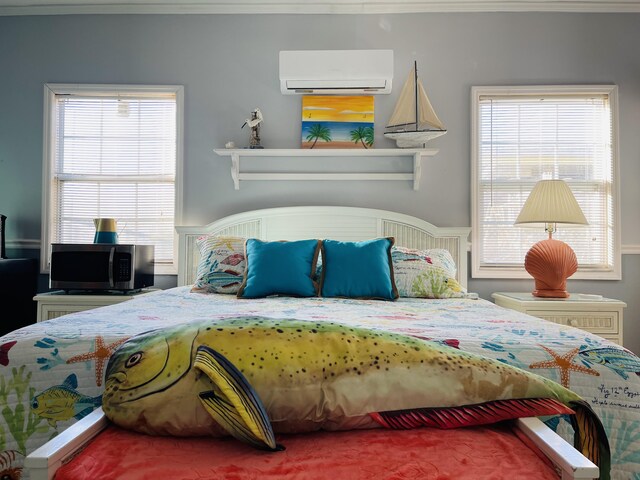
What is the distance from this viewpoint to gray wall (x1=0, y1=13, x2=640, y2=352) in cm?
307

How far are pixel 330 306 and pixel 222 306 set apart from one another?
44cm

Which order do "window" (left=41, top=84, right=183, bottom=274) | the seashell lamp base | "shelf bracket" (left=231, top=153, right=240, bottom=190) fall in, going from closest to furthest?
the seashell lamp base
"shelf bracket" (left=231, top=153, right=240, bottom=190)
"window" (left=41, top=84, right=183, bottom=274)

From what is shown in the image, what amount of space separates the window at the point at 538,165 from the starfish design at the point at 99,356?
2.41 meters

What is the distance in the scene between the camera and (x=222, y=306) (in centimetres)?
191

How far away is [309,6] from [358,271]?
189cm

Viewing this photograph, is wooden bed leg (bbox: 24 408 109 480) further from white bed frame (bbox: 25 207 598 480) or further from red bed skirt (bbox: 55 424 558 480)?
white bed frame (bbox: 25 207 598 480)

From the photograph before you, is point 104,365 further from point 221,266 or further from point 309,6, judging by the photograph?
point 309,6

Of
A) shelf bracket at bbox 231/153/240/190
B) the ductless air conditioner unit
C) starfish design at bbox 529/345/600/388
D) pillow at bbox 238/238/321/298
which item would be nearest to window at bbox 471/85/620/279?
the ductless air conditioner unit

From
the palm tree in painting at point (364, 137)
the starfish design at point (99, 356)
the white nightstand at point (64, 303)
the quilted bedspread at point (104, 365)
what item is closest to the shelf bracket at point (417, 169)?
the palm tree in painting at point (364, 137)

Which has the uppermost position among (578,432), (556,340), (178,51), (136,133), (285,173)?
(178,51)

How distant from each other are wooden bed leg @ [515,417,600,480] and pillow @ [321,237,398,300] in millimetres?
1430

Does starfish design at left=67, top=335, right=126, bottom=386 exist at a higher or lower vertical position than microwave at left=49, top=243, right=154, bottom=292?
lower

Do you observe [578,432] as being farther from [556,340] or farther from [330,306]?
[330,306]

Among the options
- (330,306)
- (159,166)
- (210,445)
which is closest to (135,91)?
(159,166)
